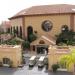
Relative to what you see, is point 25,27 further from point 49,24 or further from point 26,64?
point 26,64

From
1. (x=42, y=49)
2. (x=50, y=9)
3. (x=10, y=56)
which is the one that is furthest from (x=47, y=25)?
(x=10, y=56)

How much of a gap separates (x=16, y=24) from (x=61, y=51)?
3086cm

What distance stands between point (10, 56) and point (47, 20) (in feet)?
71.8

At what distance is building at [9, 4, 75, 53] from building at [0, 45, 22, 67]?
18.7m

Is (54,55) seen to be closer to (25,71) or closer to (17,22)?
(25,71)

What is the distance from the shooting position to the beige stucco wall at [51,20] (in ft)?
246

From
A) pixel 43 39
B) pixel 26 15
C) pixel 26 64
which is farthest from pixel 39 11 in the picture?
pixel 26 64

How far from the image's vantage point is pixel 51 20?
76062 millimetres

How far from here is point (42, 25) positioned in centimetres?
7694

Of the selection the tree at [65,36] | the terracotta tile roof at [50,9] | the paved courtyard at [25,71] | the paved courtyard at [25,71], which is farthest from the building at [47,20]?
the paved courtyard at [25,71]

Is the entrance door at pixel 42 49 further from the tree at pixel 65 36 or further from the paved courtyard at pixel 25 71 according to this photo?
the paved courtyard at pixel 25 71

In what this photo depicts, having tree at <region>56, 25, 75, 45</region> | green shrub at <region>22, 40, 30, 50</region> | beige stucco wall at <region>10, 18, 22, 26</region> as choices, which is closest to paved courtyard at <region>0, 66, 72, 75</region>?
green shrub at <region>22, 40, 30, 50</region>

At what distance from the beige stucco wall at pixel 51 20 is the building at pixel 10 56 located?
65.8ft

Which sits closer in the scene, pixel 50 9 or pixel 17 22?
pixel 50 9
